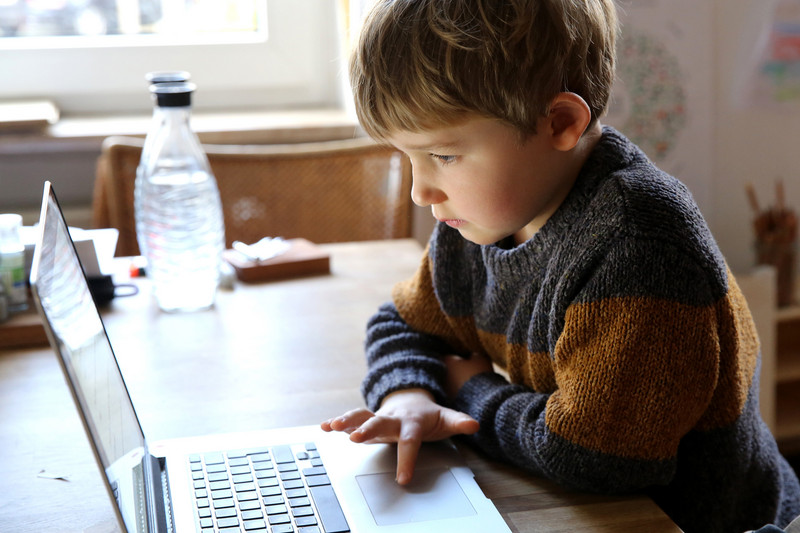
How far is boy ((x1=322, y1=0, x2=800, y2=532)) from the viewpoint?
720mm

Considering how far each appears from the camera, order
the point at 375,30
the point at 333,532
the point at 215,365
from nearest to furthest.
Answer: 1. the point at 333,532
2. the point at 375,30
3. the point at 215,365

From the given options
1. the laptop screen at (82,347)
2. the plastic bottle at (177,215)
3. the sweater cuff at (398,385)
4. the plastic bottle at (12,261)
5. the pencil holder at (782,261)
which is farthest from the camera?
the pencil holder at (782,261)

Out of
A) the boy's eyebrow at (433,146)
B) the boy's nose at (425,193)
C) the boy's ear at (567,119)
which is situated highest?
the boy's ear at (567,119)

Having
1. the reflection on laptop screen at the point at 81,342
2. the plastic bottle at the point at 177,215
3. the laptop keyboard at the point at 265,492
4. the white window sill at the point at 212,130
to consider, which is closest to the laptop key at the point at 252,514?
the laptop keyboard at the point at 265,492

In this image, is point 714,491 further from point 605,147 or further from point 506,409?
point 605,147

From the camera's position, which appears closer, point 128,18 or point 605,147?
point 605,147

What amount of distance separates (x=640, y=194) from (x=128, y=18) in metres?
1.74

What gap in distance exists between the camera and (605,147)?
2.69 feet

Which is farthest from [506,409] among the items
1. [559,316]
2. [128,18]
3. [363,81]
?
[128,18]

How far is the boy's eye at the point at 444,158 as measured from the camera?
80 cm

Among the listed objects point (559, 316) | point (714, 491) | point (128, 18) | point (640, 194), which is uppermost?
point (128, 18)

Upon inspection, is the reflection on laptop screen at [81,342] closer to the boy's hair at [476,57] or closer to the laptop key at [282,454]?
the laptop key at [282,454]

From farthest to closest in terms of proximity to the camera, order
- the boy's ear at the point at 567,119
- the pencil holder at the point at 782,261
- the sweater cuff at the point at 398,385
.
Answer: the pencil holder at the point at 782,261, the sweater cuff at the point at 398,385, the boy's ear at the point at 567,119

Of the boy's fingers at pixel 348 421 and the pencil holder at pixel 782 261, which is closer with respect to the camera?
the boy's fingers at pixel 348 421
